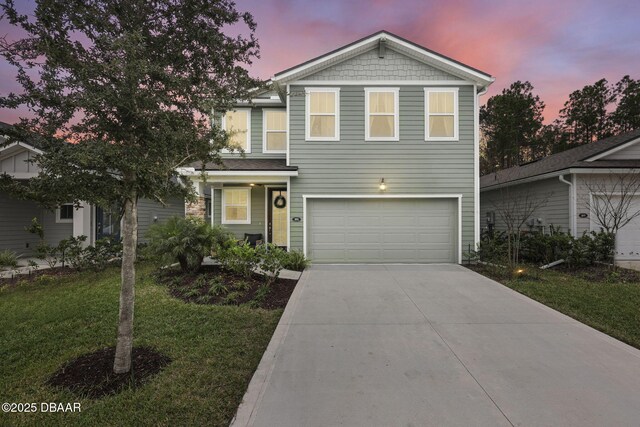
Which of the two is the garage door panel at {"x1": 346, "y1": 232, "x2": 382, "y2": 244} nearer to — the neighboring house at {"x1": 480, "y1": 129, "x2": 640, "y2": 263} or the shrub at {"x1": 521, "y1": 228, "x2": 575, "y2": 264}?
the shrub at {"x1": 521, "y1": 228, "x2": 575, "y2": 264}

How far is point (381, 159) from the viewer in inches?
365

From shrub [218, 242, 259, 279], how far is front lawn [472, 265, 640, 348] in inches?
234

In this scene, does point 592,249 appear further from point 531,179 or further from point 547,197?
point 531,179

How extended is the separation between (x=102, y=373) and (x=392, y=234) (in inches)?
306

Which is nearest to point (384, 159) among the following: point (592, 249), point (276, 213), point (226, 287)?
point (276, 213)

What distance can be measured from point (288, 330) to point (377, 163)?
6336 millimetres

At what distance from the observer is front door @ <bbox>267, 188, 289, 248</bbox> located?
10.7m

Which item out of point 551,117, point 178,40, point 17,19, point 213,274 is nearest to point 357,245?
point 213,274

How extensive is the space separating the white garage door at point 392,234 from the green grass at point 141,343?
441cm

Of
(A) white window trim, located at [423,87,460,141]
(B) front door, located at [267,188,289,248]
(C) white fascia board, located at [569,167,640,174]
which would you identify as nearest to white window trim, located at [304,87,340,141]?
(B) front door, located at [267,188,289,248]

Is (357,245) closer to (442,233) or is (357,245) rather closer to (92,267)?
(442,233)

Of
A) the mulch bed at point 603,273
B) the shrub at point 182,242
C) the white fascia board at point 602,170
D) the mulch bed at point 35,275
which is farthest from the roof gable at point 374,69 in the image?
the mulch bed at point 35,275

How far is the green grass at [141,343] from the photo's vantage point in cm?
251

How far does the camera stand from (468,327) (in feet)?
14.4
